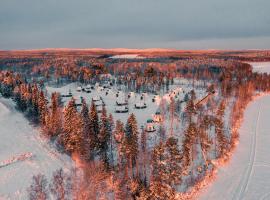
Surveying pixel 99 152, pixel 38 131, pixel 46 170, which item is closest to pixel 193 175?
pixel 99 152

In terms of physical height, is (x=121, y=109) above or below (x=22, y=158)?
above

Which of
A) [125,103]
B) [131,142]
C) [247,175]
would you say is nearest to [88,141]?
[131,142]

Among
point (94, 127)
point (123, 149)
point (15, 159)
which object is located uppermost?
point (94, 127)

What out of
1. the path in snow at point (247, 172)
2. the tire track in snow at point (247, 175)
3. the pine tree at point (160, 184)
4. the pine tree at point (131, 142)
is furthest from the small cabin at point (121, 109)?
the pine tree at point (160, 184)

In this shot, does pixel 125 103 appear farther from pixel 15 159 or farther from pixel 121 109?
pixel 15 159

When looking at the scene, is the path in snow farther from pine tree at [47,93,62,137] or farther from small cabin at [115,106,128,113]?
pine tree at [47,93,62,137]

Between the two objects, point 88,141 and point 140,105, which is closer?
point 88,141

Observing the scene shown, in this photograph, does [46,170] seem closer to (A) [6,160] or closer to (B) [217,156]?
(A) [6,160]

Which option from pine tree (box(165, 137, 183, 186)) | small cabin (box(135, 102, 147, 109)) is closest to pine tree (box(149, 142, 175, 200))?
pine tree (box(165, 137, 183, 186))
